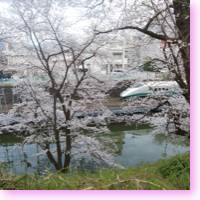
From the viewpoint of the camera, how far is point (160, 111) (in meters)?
2.43

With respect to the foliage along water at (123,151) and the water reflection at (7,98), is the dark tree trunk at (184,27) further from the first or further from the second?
the water reflection at (7,98)

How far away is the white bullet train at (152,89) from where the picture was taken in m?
2.25

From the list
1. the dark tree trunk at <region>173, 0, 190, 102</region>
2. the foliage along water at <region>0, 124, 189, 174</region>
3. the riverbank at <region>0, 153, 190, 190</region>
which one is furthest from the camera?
the foliage along water at <region>0, 124, 189, 174</region>

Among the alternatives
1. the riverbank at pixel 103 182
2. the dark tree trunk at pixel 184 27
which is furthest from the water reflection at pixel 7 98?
the dark tree trunk at pixel 184 27

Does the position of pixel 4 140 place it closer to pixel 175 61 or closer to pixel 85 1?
pixel 85 1

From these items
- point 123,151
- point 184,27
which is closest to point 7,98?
point 123,151

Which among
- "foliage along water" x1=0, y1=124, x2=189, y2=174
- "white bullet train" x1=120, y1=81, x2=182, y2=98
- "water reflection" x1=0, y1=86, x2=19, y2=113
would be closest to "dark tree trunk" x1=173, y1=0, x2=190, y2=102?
"white bullet train" x1=120, y1=81, x2=182, y2=98

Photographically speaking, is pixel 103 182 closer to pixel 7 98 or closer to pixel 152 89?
pixel 152 89

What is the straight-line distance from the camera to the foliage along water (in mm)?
2195

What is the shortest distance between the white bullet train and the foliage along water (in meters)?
0.27

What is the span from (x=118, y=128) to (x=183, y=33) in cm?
99

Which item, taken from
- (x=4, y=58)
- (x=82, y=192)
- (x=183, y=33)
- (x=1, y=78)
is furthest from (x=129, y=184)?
(x=4, y=58)

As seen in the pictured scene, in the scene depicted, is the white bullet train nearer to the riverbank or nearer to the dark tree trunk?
the dark tree trunk

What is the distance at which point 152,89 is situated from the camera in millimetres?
2271
